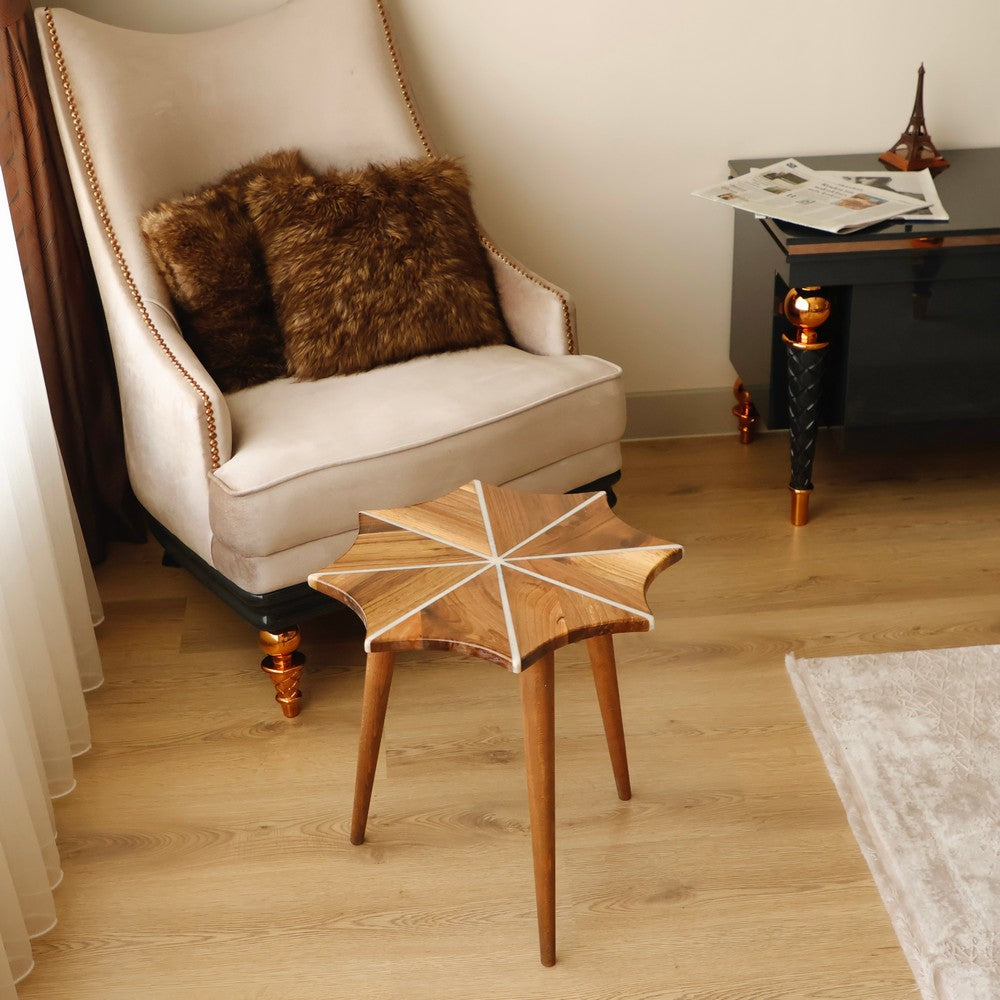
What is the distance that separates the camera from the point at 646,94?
8.21 ft

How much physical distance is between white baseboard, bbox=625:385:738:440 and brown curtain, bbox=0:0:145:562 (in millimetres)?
1165

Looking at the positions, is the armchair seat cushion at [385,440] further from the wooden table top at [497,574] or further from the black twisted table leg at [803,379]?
the black twisted table leg at [803,379]

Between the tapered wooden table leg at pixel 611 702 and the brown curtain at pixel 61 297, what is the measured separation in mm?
1221

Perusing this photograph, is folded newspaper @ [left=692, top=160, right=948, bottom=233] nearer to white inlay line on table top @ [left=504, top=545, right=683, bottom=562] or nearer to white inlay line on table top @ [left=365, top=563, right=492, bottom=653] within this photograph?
white inlay line on table top @ [left=504, top=545, right=683, bottom=562]

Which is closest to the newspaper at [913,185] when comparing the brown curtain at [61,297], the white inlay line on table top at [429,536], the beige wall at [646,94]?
the beige wall at [646,94]

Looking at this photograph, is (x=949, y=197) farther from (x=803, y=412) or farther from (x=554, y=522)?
(x=554, y=522)

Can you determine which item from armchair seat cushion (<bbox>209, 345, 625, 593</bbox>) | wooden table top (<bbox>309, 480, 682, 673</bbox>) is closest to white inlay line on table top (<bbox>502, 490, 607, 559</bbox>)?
wooden table top (<bbox>309, 480, 682, 673</bbox>)

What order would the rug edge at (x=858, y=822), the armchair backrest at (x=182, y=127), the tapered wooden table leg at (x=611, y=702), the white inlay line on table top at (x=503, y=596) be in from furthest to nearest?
the armchair backrest at (x=182, y=127) → the tapered wooden table leg at (x=611, y=702) → the rug edge at (x=858, y=822) → the white inlay line on table top at (x=503, y=596)

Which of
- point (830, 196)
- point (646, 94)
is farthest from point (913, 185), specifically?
point (646, 94)

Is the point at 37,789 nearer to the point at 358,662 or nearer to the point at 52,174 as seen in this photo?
the point at 358,662

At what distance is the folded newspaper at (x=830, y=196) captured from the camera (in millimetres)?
2176

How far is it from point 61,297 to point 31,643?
0.80 m

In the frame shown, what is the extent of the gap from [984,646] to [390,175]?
1336mm

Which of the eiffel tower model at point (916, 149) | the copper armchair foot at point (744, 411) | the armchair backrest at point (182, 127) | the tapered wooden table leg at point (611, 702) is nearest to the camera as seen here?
the tapered wooden table leg at point (611, 702)
